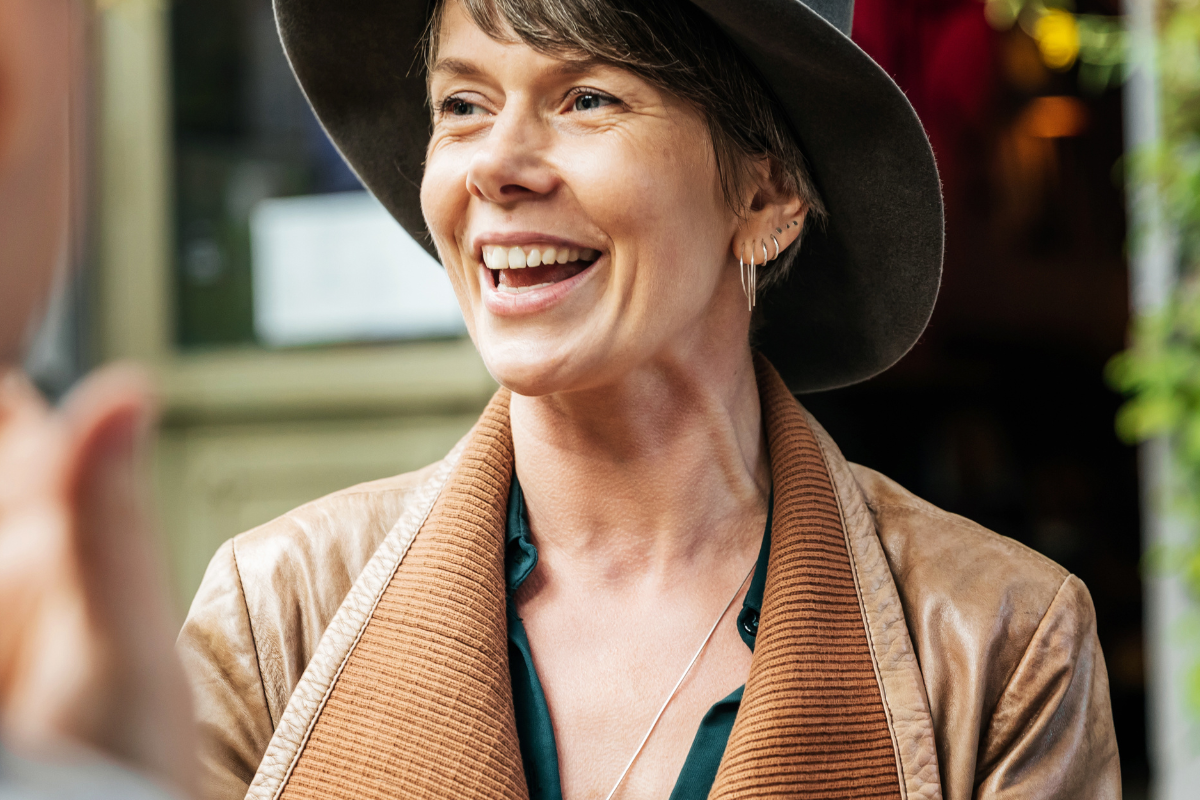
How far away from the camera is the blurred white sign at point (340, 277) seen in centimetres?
408

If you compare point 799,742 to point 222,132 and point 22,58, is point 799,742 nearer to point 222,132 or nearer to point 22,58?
point 22,58

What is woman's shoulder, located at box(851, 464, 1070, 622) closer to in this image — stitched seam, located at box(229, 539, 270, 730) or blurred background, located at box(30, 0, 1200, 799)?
stitched seam, located at box(229, 539, 270, 730)

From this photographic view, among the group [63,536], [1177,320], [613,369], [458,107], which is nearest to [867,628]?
[613,369]

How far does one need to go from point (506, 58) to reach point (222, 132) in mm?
3151

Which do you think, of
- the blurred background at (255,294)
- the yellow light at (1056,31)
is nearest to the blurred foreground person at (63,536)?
the yellow light at (1056,31)

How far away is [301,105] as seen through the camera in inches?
164

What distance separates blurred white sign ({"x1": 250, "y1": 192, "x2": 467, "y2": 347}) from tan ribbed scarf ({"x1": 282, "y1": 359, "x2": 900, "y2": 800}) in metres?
2.66

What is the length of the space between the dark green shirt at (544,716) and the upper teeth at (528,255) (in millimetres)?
342

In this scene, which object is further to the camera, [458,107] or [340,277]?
[340,277]

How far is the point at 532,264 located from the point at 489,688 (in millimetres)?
464

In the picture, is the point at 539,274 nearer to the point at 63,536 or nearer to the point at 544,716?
the point at 544,716

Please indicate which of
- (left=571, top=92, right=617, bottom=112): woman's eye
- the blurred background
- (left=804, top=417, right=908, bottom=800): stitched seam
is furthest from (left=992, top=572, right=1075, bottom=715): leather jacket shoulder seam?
the blurred background

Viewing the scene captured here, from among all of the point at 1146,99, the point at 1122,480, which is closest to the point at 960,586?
the point at 1146,99

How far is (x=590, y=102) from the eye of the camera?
4.50 feet
